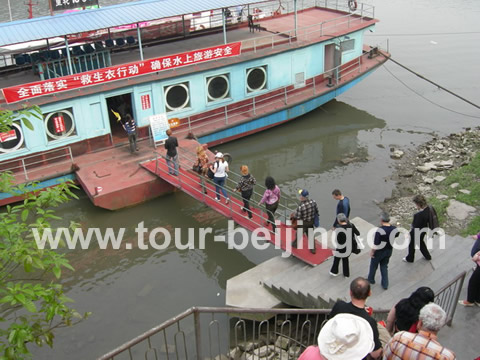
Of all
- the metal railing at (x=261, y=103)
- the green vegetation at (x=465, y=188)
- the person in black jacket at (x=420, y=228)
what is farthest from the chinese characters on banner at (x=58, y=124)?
the green vegetation at (x=465, y=188)

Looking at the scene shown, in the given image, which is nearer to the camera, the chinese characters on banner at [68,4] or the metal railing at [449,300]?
the metal railing at [449,300]

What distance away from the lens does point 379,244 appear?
9.27m

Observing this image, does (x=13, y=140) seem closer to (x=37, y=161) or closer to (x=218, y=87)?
(x=37, y=161)

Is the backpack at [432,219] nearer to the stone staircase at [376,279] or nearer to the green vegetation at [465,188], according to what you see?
the stone staircase at [376,279]

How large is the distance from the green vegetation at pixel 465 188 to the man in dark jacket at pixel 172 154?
23.6 ft

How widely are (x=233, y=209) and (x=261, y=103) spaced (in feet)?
23.5

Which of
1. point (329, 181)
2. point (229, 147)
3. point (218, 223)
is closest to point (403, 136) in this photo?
point (329, 181)

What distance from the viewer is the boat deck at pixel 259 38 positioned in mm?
18125

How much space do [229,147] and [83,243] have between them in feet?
22.4

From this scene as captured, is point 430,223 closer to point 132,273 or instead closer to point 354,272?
point 354,272

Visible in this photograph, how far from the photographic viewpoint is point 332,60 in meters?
21.0

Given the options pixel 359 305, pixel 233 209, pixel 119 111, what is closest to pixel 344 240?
pixel 359 305

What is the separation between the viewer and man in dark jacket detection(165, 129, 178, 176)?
14672mm

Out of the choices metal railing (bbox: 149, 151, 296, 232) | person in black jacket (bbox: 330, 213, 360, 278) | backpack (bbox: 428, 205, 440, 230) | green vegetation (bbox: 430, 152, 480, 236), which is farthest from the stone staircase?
green vegetation (bbox: 430, 152, 480, 236)
